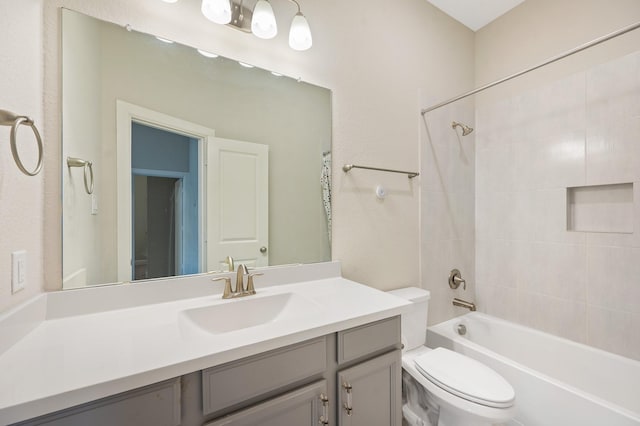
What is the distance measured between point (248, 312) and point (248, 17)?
131 cm

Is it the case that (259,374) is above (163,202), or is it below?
below

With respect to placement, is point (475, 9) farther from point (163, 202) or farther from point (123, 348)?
point (123, 348)

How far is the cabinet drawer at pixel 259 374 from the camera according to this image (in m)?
0.67

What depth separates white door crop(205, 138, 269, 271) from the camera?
46.4 inches

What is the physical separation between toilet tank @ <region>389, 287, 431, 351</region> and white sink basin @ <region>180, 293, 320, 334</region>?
0.77 m

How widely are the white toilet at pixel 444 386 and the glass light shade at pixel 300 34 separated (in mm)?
1490

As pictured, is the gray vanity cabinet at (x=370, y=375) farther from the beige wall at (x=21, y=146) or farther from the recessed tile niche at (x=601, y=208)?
the recessed tile niche at (x=601, y=208)

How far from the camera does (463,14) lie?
81.4 inches

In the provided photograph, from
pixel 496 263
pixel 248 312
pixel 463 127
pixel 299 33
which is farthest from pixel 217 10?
pixel 496 263

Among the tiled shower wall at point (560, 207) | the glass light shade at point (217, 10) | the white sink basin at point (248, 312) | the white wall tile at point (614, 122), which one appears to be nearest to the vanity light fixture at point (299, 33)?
the glass light shade at point (217, 10)

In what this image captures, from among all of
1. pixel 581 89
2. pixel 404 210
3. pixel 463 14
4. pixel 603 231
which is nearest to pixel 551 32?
pixel 581 89

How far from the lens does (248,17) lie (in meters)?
1.22

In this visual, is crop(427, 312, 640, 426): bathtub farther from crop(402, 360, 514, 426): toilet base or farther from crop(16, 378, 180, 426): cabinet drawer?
crop(16, 378, 180, 426): cabinet drawer

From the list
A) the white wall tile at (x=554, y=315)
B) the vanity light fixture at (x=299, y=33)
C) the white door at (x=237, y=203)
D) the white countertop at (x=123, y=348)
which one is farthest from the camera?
the white wall tile at (x=554, y=315)
